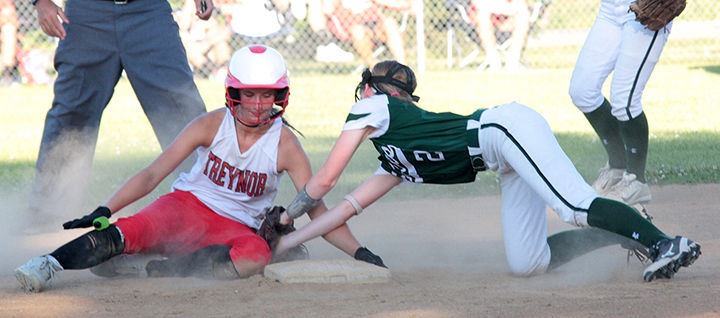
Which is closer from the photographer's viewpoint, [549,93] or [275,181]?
[275,181]

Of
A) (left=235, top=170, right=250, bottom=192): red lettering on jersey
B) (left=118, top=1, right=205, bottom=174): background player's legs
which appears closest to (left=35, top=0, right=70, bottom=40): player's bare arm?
(left=118, top=1, right=205, bottom=174): background player's legs

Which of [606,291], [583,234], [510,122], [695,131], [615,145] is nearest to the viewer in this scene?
[606,291]

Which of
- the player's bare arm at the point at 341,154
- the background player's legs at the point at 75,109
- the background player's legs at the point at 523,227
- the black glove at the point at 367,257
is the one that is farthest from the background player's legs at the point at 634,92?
the background player's legs at the point at 75,109

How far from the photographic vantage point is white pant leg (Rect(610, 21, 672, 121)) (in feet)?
16.5

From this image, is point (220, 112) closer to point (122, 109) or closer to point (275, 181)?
point (275, 181)

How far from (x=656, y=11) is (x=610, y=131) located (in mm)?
841

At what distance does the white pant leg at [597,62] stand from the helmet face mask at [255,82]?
2.18m

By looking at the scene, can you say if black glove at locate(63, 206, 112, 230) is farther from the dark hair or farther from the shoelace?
the dark hair


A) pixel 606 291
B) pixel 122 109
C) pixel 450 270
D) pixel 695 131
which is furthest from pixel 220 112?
pixel 122 109

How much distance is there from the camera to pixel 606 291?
320cm

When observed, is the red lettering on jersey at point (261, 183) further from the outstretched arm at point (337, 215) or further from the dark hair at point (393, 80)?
the dark hair at point (393, 80)

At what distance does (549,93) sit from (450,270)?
8231mm

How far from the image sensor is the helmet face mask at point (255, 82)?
377 centimetres

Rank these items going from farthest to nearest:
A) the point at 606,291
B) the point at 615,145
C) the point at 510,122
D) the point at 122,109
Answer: the point at 122,109 → the point at 615,145 → the point at 510,122 → the point at 606,291
